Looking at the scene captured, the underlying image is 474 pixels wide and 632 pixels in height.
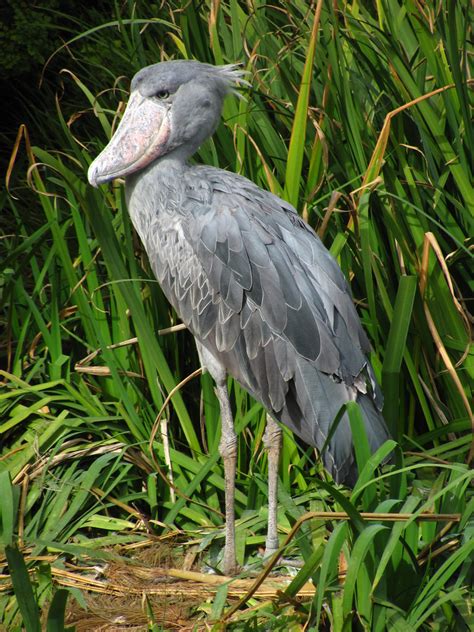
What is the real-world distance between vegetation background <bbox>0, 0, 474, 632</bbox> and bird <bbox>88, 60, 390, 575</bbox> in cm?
12

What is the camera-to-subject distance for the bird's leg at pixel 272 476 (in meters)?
2.77

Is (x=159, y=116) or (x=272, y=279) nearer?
(x=272, y=279)

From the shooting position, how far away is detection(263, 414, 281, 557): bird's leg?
277 centimetres

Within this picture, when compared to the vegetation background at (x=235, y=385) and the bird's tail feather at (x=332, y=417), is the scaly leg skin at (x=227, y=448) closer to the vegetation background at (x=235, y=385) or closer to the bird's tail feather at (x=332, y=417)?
the vegetation background at (x=235, y=385)

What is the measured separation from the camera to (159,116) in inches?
113

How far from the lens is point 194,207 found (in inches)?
109

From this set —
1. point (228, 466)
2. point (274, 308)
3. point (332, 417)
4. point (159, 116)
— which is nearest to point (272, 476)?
point (228, 466)

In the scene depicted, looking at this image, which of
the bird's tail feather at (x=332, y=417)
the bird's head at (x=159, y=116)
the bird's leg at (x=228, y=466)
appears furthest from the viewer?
the bird's head at (x=159, y=116)

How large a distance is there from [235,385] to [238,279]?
56 cm

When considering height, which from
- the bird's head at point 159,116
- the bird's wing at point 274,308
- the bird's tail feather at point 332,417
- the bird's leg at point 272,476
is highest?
the bird's head at point 159,116

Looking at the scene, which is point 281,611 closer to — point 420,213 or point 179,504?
point 179,504

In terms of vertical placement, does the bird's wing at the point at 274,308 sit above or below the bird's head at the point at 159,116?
below

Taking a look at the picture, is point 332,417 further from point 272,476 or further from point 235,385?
point 235,385

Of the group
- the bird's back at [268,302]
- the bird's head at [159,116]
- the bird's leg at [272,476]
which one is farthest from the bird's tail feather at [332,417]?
the bird's head at [159,116]
